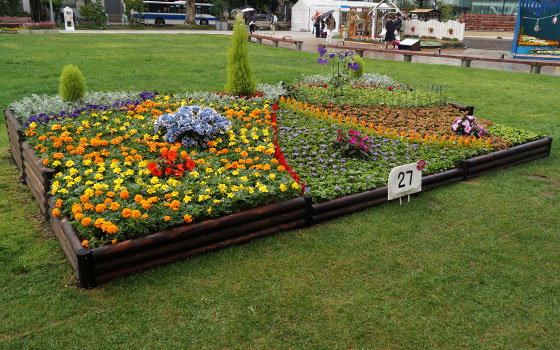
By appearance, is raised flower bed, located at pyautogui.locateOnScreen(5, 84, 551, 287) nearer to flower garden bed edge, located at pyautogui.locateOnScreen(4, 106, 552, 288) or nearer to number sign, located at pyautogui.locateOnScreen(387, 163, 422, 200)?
flower garden bed edge, located at pyautogui.locateOnScreen(4, 106, 552, 288)

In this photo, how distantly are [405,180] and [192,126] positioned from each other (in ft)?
10.5

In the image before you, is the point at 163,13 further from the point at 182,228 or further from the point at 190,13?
the point at 182,228

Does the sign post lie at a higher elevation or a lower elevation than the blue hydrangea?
lower

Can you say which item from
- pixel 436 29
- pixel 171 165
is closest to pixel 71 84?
pixel 171 165

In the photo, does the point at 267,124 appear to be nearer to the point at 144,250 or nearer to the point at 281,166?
the point at 281,166

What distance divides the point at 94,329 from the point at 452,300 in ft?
10.2

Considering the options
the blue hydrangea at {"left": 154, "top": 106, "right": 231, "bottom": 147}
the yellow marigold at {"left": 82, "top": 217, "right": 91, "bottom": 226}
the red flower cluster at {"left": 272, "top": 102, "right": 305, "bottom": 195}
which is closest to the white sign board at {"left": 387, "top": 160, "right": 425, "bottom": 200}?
the red flower cluster at {"left": 272, "top": 102, "right": 305, "bottom": 195}

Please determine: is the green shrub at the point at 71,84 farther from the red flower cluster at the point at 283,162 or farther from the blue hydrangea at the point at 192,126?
the red flower cluster at the point at 283,162

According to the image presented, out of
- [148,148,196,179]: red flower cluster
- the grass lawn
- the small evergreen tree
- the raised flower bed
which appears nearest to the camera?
the grass lawn

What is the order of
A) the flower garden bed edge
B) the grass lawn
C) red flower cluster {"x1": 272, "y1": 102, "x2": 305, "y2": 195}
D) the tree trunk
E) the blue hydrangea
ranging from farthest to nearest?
the tree trunk, the blue hydrangea, red flower cluster {"x1": 272, "y1": 102, "x2": 305, "y2": 195}, the flower garden bed edge, the grass lawn

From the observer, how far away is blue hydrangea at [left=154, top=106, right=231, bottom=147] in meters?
6.93

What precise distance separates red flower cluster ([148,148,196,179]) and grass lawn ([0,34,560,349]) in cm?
133

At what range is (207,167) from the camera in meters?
6.01

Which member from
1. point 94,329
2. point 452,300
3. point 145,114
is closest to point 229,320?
point 94,329
